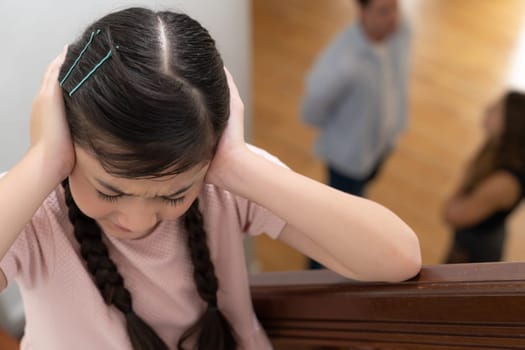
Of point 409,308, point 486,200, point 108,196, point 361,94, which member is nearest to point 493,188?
point 486,200

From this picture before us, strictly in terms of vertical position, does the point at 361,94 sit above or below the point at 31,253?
below

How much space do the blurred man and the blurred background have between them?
1.06 ft

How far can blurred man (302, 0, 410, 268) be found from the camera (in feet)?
6.46

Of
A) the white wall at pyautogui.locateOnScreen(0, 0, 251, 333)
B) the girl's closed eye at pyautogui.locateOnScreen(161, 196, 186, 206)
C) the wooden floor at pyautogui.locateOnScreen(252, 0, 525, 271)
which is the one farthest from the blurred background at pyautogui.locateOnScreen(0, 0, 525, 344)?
the girl's closed eye at pyautogui.locateOnScreen(161, 196, 186, 206)

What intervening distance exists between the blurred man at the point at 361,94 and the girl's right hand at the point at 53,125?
53.4 inches

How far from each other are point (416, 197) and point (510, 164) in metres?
0.95

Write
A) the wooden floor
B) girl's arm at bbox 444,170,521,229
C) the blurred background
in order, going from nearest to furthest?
girl's arm at bbox 444,170,521,229 → the blurred background → the wooden floor

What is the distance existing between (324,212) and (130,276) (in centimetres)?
29

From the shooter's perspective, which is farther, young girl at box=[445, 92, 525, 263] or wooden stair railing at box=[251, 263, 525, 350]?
young girl at box=[445, 92, 525, 263]

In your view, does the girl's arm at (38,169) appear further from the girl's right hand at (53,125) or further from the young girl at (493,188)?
the young girl at (493,188)

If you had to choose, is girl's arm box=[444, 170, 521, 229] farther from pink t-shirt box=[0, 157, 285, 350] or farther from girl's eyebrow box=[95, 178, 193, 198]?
girl's eyebrow box=[95, 178, 193, 198]

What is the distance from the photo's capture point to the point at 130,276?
872 mm

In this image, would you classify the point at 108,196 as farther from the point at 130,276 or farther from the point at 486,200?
the point at 486,200

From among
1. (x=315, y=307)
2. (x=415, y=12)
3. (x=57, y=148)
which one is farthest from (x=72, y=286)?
(x=415, y=12)
